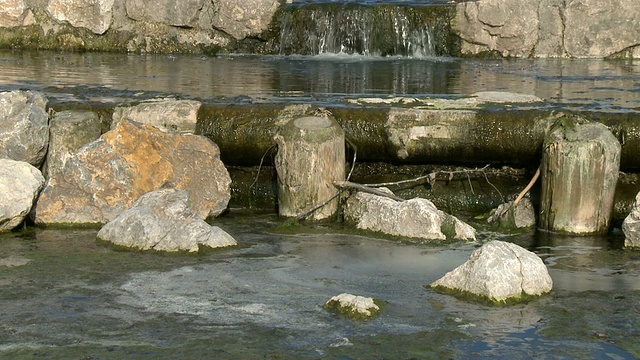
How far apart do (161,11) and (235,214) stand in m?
7.31

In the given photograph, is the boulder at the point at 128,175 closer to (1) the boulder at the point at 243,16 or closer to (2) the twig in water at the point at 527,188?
(2) the twig in water at the point at 527,188

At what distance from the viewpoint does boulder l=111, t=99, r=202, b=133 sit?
7.38 meters

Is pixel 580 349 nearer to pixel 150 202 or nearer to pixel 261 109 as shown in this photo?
pixel 150 202

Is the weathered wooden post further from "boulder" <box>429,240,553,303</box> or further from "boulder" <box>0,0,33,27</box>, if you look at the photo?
"boulder" <box>0,0,33,27</box>

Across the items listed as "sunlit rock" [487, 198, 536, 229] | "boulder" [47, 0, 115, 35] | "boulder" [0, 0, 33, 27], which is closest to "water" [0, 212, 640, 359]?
"sunlit rock" [487, 198, 536, 229]

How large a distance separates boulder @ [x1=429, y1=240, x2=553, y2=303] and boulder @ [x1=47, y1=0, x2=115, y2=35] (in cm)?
989

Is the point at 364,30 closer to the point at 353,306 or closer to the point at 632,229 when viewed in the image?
the point at 632,229

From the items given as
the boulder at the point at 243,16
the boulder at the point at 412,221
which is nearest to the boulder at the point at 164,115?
the boulder at the point at 412,221

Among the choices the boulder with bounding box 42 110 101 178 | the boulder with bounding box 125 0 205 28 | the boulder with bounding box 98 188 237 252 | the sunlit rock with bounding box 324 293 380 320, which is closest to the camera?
the sunlit rock with bounding box 324 293 380 320

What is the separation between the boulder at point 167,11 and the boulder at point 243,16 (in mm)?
290

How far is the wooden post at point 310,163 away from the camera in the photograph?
22.2 ft

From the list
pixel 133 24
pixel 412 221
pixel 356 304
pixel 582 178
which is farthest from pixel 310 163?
pixel 133 24

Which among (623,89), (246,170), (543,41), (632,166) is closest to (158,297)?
(246,170)

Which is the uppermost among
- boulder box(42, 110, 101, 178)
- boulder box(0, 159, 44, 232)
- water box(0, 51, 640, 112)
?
water box(0, 51, 640, 112)
